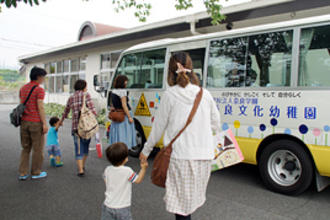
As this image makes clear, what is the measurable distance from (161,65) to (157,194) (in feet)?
9.60

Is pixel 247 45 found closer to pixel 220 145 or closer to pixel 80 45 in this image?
pixel 220 145

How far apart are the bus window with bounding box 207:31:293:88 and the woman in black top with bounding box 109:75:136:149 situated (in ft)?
5.14

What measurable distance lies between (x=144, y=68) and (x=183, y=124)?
448 centimetres

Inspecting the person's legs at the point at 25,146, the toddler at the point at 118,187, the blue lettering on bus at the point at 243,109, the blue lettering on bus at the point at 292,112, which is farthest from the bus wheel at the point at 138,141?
the toddler at the point at 118,187

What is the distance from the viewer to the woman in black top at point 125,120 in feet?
18.4

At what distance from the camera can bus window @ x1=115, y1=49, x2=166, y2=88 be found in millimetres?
6605

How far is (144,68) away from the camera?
22.9 ft

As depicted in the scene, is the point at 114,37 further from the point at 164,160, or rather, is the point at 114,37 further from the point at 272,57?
the point at 164,160

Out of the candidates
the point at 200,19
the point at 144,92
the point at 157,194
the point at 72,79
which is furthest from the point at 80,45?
the point at 157,194

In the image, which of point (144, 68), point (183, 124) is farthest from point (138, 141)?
point (183, 124)

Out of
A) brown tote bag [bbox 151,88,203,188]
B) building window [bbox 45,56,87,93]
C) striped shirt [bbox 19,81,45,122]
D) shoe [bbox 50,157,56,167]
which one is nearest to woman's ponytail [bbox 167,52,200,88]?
brown tote bag [bbox 151,88,203,188]

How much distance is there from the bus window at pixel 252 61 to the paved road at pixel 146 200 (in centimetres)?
173

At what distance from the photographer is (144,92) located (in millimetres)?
6758

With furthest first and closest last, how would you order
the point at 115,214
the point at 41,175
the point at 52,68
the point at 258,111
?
the point at 52,68 → the point at 41,175 → the point at 258,111 → the point at 115,214
